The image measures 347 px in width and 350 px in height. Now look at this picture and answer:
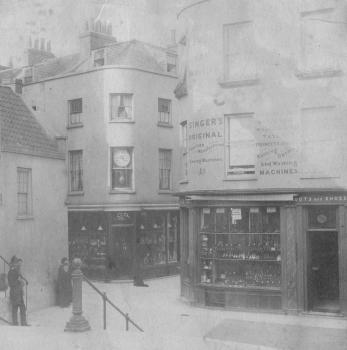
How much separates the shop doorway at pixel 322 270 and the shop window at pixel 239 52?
16.8 ft

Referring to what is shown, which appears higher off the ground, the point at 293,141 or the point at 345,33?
the point at 345,33

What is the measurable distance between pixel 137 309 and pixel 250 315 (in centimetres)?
339

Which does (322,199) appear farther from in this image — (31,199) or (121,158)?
(121,158)

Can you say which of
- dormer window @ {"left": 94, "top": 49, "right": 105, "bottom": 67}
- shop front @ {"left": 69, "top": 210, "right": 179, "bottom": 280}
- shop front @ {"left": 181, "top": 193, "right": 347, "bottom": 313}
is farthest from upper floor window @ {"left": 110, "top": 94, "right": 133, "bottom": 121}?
shop front @ {"left": 181, "top": 193, "right": 347, "bottom": 313}

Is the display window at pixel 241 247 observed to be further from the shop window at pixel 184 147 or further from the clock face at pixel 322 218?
the shop window at pixel 184 147

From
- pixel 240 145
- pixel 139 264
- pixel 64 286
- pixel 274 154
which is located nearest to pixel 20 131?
pixel 64 286

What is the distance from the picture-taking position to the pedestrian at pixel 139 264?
23.5 meters

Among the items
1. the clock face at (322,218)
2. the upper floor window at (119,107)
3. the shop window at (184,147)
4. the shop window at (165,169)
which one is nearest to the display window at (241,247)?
the clock face at (322,218)

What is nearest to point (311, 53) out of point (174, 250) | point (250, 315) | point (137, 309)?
point (250, 315)

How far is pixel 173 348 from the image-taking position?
11.7 metres

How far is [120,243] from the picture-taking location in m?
25.6

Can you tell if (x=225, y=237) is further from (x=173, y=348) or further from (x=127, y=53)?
(x=127, y=53)

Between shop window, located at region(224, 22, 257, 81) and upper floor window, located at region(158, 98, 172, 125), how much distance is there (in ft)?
30.1

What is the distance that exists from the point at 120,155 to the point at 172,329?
12.3m
